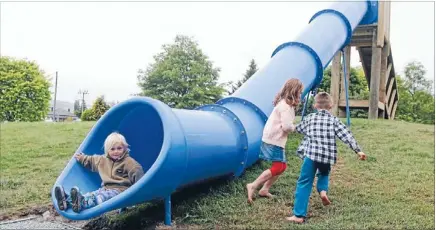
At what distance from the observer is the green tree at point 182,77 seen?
37.9m

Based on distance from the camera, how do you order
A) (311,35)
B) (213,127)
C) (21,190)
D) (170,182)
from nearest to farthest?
(170,182) < (213,127) < (21,190) < (311,35)

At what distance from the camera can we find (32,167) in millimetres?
6965

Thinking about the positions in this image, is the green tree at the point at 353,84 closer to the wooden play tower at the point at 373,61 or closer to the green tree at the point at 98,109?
the green tree at the point at 98,109

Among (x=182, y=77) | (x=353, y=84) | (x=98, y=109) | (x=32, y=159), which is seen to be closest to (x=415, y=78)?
(x=353, y=84)

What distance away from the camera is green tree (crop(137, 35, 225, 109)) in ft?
124

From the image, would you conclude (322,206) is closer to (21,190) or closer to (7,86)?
(21,190)

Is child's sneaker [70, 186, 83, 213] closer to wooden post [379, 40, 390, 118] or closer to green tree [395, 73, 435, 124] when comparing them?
wooden post [379, 40, 390, 118]

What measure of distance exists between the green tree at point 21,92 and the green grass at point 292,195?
1209 inches

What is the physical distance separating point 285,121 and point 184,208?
120 centimetres

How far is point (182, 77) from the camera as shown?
1544 inches

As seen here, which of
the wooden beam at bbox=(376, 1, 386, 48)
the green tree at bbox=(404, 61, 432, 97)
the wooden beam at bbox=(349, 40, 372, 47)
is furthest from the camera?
the green tree at bbox=(404, 61, 432, 97)

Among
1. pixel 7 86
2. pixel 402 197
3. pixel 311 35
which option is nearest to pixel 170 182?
pixel 402 197

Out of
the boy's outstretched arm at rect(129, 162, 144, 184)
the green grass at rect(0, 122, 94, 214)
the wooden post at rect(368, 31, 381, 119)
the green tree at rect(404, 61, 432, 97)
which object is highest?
the green tree at rect(404, 61, 432, 97)

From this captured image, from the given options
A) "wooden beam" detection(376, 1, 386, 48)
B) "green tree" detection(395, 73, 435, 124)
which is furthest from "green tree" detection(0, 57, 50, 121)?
"wooden beam" detection(376, 1, 386, 48)
